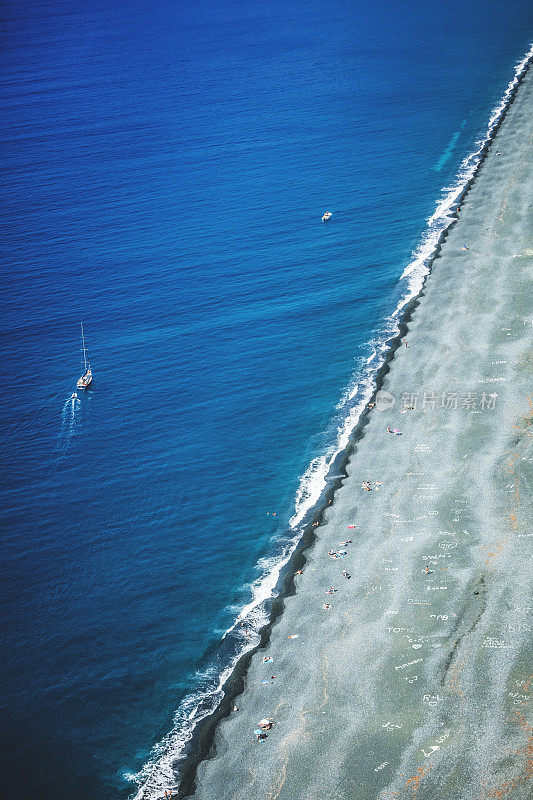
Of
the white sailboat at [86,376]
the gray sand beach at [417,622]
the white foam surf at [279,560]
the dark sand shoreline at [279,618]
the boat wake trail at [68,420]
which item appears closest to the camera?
the gray sand beach at [417,622]

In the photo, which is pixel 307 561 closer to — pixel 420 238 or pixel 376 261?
pixel 376 261

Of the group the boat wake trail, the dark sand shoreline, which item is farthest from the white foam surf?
the boat wake trail

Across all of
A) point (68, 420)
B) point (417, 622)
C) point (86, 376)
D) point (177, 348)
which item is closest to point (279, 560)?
point (417, 622)

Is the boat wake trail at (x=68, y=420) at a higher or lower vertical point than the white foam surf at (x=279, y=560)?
higher

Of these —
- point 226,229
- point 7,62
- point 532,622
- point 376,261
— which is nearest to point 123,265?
point 226,229

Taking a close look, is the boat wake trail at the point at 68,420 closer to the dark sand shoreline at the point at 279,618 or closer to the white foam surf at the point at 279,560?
the white foam surf at the point at 279,560

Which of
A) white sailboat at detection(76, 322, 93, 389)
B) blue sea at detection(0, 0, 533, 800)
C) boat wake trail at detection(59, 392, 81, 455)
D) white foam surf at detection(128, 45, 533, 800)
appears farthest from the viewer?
white sailboat at detection(76, 322, 93, 389)

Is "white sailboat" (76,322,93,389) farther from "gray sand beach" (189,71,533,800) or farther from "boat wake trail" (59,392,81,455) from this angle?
"gray sand beach" (189,71,533,800)

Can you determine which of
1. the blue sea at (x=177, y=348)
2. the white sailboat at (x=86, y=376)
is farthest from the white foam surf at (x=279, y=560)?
the white sailboat at (x=86, y=376)
